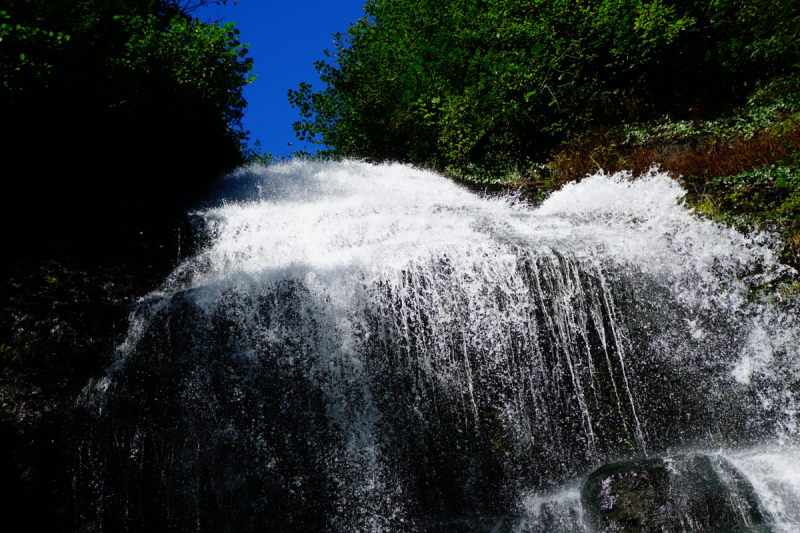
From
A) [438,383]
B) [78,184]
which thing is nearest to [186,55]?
[78,184]

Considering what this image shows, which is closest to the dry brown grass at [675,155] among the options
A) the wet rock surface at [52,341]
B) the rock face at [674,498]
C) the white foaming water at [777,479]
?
the white foaming water at [777,479]

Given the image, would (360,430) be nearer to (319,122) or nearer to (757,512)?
(757,512)

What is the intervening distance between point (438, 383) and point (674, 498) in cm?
233

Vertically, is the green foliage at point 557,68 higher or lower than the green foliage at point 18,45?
higher

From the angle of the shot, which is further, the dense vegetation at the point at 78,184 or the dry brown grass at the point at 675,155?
the dry brown grass at the point at 675,155

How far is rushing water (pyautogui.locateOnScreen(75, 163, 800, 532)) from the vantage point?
4285mm

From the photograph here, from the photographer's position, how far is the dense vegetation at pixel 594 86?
905 cm

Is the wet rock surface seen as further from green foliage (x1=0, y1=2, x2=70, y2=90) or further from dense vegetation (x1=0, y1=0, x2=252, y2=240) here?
green foliage (x1=0, y1=2, x2=70, y2=90)

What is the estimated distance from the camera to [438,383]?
4.85 m

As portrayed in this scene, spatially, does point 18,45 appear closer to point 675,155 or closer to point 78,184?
point 78,184

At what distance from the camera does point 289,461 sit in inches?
175

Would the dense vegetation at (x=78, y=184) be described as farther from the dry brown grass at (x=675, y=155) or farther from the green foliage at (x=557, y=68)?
the dry brown grass at (x=675, y=155)

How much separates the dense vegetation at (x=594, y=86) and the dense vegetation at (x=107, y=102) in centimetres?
627

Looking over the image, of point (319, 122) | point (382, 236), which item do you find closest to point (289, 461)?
point (382, 236)
